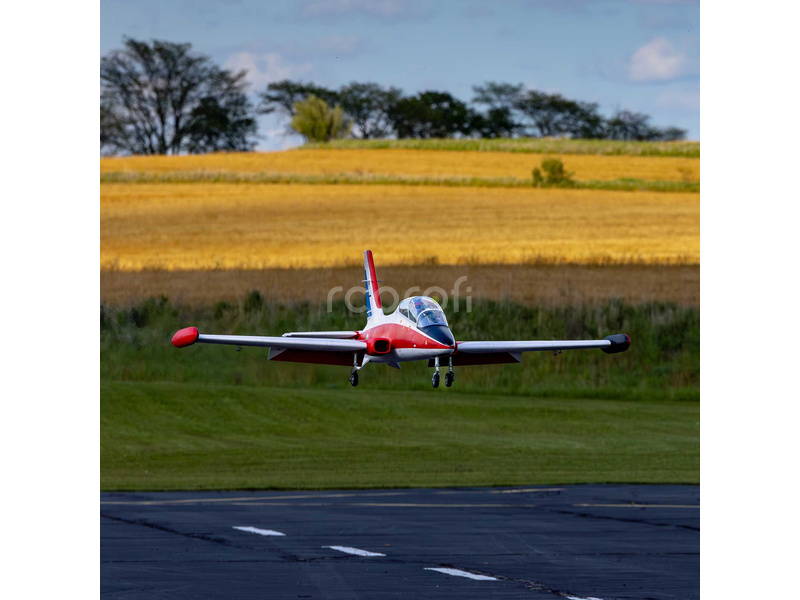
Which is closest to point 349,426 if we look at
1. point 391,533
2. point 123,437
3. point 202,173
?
point 123,437

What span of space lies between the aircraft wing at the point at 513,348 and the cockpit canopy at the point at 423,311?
26 centimetres

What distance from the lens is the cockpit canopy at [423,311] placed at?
9281 mm

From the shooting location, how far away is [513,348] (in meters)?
9.57

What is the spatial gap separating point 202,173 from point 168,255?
9.65m

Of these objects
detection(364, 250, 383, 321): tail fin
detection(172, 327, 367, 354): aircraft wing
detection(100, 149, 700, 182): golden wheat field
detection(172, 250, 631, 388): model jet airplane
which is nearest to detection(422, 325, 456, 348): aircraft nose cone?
detection(172, 250, 631, 388): model jet airplane

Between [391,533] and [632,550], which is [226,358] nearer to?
[632,550]

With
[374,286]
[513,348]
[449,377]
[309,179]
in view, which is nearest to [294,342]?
[374,286]

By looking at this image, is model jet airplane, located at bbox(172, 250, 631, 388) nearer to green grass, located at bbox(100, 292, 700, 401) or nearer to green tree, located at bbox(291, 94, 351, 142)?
green grass, located at bbox(100, 292, 700, 401)

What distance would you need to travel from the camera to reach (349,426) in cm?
19438

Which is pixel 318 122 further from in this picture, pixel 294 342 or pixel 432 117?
pixel 294 342

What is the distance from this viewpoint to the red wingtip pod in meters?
8.82

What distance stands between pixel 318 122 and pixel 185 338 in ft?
23.0

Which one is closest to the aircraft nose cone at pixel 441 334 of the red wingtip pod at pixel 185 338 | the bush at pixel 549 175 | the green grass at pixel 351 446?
the red wingtip pod at pixel 185 338

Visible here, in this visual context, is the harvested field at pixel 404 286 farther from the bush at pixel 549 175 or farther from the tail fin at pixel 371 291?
the bush at pixel 549 175
